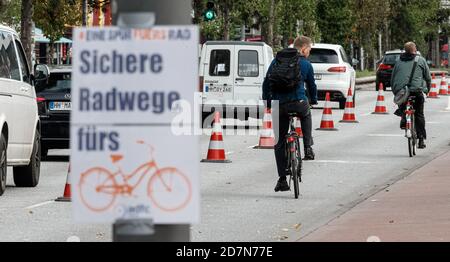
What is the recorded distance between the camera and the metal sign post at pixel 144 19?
434 centimetres

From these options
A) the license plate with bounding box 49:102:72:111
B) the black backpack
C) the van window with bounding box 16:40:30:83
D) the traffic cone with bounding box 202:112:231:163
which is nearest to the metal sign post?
the black backpack

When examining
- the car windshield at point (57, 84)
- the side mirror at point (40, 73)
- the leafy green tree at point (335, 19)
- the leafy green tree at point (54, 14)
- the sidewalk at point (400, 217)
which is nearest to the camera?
the sidewalk at point (400, 217)

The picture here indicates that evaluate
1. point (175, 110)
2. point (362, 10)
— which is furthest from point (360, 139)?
point (362, 10)

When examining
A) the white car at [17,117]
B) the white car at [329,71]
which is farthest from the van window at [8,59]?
the white car at [329,71]

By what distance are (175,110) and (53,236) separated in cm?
729

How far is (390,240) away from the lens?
10.5m

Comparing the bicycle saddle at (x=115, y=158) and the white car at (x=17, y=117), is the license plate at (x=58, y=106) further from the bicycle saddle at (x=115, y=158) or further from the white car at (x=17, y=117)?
the bicycle saddle at (x=115, y=158)

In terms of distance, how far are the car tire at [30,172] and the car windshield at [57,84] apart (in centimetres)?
422

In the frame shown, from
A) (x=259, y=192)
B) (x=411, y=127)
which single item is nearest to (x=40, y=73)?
(x=259, y=192)

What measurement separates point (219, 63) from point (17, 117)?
1470cm

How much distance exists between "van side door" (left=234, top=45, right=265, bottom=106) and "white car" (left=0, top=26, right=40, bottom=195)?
13.4m

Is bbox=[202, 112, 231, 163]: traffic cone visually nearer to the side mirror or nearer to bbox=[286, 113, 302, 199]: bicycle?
the side mirror

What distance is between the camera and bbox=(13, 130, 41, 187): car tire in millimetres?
16703

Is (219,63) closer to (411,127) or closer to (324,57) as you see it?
(324,57)
